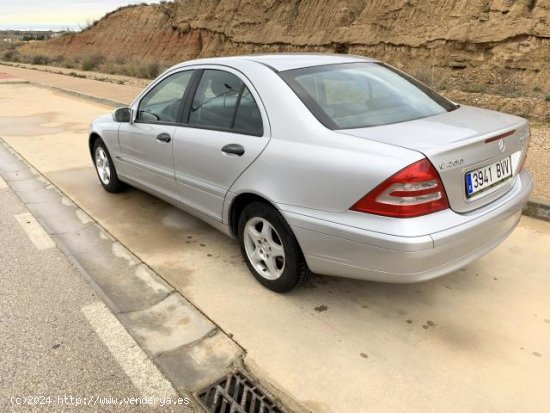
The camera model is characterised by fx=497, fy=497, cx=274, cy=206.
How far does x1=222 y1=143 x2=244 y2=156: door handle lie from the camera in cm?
350

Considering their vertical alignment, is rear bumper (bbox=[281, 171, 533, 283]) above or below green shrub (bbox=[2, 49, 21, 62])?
below

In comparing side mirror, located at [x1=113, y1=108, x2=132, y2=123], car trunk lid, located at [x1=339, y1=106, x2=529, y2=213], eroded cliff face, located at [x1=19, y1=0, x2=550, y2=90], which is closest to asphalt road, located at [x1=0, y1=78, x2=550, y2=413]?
car trunk lid, located at [x1=339, y1=106, x2=529, y2=213]

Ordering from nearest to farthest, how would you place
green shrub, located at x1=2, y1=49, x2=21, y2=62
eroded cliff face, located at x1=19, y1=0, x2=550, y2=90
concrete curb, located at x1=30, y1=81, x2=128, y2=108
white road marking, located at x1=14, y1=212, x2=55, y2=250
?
white road marking, located at x1=14, y1=212, x2=55, y2=250
concrete curb, located at x1=30, y1=81, x2=128, y2=108
eroded cliff face, located at x1=19, y1=0, x2=550, y2=90
green shrub, located at x1=2, y1=49, x2=21, y2=62

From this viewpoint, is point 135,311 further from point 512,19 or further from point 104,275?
point 512,19

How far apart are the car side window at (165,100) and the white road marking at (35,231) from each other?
1427 millimetres

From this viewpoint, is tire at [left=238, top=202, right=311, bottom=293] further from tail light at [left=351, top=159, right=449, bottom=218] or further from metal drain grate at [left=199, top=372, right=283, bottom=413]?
metal drain grate at [left=199, top=372, right=283, bottom=413]

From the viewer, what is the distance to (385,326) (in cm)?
317

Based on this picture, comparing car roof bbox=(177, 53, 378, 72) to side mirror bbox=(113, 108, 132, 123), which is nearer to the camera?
car roof bbox=(177, 53, 378, 72)

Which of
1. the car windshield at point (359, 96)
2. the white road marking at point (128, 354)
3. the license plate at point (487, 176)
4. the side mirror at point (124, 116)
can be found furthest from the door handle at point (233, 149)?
the side mirror at point (124, 116)

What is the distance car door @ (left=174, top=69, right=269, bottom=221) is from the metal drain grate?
1.45 m

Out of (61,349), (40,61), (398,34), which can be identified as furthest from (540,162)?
(40,61)

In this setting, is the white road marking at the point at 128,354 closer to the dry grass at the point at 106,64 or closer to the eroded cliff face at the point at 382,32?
the eroded cliff face at the point at 382,32

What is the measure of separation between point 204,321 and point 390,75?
2363 millimetres

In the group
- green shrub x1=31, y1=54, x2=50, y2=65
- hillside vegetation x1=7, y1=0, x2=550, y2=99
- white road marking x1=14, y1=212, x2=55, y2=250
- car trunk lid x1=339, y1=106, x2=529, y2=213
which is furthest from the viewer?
green shrub x1=31, y1=54, x2=50, y2=65
